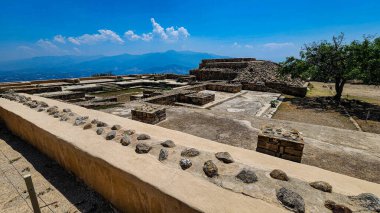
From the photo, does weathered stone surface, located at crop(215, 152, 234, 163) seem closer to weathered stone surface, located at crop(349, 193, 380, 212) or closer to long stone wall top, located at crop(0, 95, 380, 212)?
long stone wall top, located at crop(0, 95, 380, 212)

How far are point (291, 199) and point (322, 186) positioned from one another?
0.48 meters

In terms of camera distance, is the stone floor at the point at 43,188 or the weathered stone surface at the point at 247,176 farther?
the stone floor at the point at 43,188

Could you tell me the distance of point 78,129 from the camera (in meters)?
3.57

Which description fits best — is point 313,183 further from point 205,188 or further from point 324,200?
→ point 205,188

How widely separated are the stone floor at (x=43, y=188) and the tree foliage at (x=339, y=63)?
47.6ft

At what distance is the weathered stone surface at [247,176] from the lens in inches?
81.4

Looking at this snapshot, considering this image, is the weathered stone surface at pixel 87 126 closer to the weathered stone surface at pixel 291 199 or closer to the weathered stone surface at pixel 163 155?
the weathered stone surface at pixel 163 155

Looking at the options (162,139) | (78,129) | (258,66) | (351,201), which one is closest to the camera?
(351,201)

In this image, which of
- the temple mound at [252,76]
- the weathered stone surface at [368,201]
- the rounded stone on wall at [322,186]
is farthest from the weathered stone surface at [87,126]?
the temple mound at [252,76]

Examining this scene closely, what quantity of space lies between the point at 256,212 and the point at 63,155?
3.18m

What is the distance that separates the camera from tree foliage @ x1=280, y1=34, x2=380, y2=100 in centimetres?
1147

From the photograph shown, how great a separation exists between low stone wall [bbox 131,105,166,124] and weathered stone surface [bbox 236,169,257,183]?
→ 14.6 ft

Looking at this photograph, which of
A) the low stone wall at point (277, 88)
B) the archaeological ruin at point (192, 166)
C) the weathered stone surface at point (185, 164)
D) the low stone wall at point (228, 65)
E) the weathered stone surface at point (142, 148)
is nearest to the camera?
the archaeological ruin at point (192, 166)

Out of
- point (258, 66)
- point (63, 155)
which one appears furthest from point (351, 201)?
point (258, 66)
